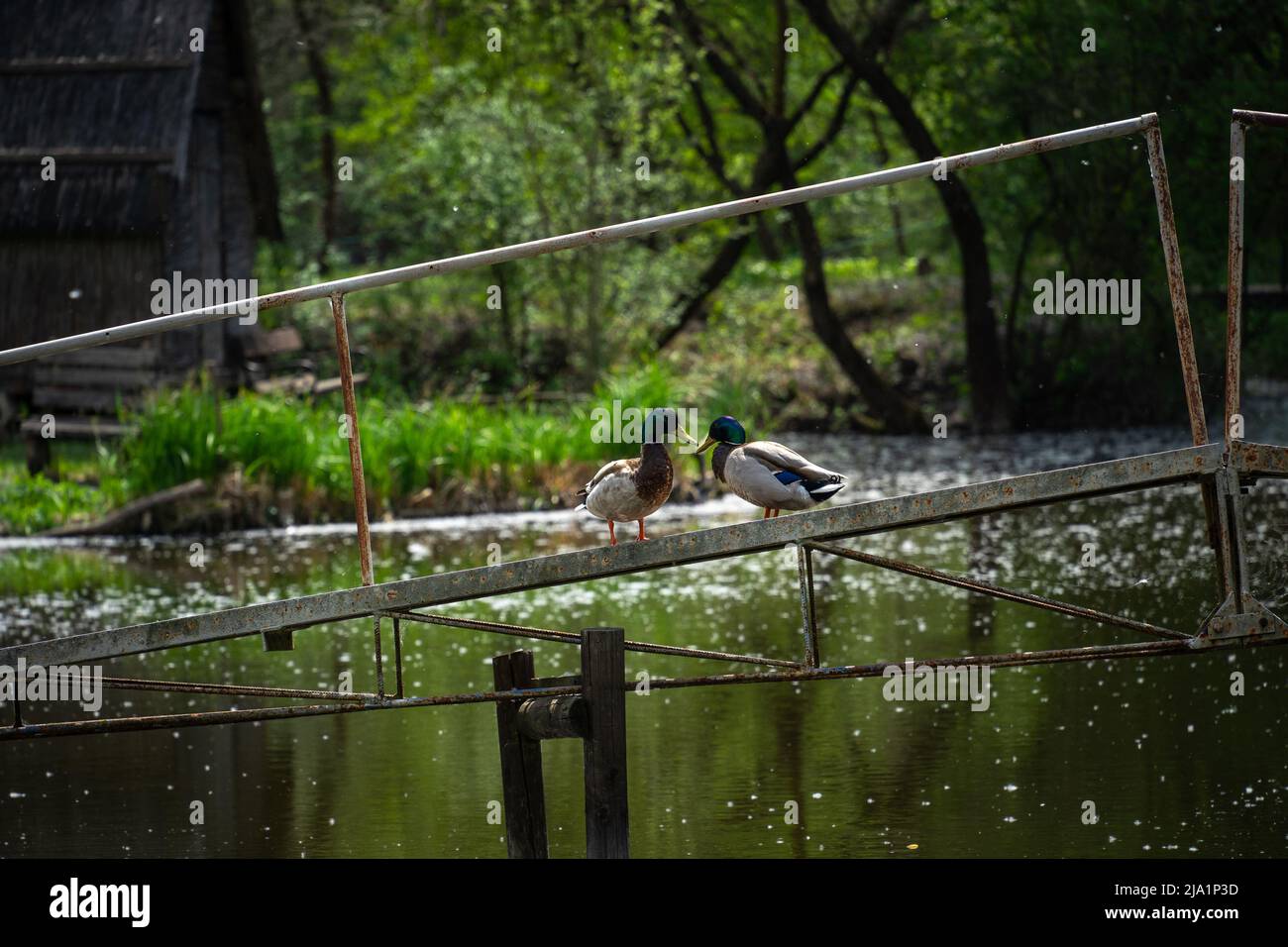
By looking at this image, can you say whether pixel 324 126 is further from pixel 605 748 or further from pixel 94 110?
pixel 605 748

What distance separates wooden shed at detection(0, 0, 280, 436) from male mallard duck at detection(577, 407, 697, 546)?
15.0 metres

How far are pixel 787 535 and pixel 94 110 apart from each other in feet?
55.5

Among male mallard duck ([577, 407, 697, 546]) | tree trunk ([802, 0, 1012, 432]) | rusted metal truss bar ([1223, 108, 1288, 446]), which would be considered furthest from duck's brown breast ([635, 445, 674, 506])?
tree trunk ([802, 0, 1012, 432])

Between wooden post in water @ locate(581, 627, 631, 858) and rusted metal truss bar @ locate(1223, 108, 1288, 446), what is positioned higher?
rusted metal truss bar @ locate(1223, 108, 1288, 446)

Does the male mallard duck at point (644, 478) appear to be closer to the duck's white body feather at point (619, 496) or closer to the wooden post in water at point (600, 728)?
the duck's white body feather at point (619, 496)

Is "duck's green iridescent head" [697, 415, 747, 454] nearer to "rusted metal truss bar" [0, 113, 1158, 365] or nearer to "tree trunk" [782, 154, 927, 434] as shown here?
"rusted metal truss bar" [0, 113, 1158, 365]

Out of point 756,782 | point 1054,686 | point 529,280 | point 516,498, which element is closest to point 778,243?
point 529,280

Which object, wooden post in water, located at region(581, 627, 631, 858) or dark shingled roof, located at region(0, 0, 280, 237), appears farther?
dark shingled roof, located at region(0, 0, 280, 237)

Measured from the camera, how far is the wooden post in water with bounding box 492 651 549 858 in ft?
24.5

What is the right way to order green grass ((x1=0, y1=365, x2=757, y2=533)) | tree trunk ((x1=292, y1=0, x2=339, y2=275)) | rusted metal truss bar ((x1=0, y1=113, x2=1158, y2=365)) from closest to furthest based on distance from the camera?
rusted metal truss bar ((x1=0, y1=113, x2=1158, y2=365)) → green grass ((x1=0, y1=365, x2=757, y2=533)) → tree trunk ((x1=292, y1=0, x2=339, y2=275))
